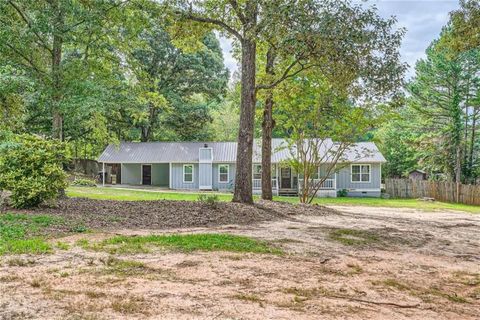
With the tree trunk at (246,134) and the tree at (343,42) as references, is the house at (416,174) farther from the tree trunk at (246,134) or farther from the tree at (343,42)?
the tree trunk at (246,134)

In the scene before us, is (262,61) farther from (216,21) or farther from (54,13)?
(54,13)

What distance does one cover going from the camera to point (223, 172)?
28422 millimetres

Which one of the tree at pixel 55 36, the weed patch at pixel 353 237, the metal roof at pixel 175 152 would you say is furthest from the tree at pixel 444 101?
the tree at pixel 55 36

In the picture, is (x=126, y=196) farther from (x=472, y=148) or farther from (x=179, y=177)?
(x=472, y=148)

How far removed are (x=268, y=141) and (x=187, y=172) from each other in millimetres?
13834

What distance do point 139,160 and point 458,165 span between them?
71.4ft

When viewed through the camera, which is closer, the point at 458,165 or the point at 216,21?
the point at 216,21

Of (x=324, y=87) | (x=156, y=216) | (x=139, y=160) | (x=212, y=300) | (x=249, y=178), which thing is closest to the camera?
(x=212, y=300)

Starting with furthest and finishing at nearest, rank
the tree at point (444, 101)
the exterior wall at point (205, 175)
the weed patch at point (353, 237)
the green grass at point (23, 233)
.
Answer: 1. the exterior wall at point (205, 175)
2. the tree at point (444, 101)
3. the weed patch at point (353, 237)
4. the green grass at point (23, 233)

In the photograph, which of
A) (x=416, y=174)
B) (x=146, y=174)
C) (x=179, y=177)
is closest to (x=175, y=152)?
(x=179, y=177)

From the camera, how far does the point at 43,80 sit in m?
11.5

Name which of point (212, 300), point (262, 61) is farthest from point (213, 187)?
point (212, 300)

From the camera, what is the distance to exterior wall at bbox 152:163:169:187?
102 feet

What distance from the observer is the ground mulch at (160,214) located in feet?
28.5
